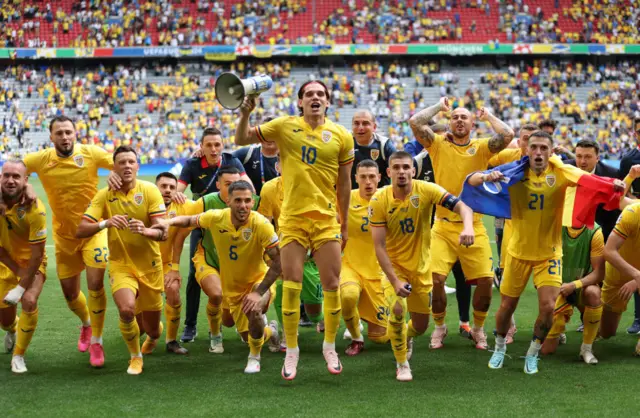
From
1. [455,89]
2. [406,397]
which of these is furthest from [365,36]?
[406,397]

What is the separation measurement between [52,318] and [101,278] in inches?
112

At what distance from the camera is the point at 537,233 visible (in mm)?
7355

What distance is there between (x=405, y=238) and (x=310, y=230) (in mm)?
1219

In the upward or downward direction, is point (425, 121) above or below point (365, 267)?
above

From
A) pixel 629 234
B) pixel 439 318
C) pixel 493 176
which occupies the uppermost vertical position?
pixel 493 176

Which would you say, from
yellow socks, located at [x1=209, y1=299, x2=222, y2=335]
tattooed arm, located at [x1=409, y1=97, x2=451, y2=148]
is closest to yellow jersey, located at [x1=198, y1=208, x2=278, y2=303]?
yellow socks, located at [x1=209, y1=299, x2=222, y2=335]

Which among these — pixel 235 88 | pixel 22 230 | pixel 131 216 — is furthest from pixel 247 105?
pixel 22 230

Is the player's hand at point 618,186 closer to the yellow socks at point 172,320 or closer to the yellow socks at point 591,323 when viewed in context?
the yellow socks at point 591,323

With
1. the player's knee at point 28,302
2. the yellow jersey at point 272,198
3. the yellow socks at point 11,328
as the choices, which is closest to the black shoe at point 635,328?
the yellow jersey at point 272,198

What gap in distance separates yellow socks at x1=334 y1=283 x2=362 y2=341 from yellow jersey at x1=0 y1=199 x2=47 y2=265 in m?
3.08

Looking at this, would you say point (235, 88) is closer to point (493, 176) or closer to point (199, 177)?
point (493, 176)

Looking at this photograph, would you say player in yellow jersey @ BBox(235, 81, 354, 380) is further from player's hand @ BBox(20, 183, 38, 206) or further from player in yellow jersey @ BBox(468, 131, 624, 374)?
player's hand @ BBox(20, 183, 38, 206)

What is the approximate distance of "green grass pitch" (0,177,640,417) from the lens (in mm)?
6191

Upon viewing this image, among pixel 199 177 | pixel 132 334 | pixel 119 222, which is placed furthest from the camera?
pixel 199 177
